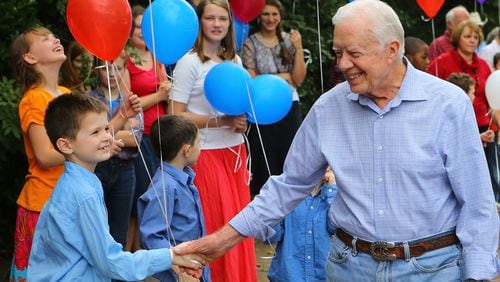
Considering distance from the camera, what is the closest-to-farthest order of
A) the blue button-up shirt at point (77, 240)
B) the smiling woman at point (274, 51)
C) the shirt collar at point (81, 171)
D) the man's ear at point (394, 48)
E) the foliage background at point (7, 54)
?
the man's ear at point (394, 48) < the blue button-up shirt at point (77, 240) < the shirt collar at point (81, 171) < the foliage background at point (7, 54) < the smiling woman at point (274, 51)

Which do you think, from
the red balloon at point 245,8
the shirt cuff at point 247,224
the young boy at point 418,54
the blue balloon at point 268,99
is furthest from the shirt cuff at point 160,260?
the young boy at point 418,54

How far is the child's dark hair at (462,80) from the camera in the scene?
28.4ft

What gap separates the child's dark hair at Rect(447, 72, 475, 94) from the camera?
865cm

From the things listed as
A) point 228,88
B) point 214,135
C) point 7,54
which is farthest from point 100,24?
point 7,54

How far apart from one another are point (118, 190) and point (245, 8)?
1.74m

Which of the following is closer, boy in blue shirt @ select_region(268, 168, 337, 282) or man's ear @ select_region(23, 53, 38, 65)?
boy in blue shirt @ select_region(268, 168, 337, 282)

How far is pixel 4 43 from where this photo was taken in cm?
710

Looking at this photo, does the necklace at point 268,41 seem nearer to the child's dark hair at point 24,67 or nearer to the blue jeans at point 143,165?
the blue jeans at point 143,165

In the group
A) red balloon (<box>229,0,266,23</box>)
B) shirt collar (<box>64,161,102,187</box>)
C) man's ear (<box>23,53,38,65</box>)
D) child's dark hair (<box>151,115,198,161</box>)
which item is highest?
red balloon (<box>229,0,266,23</box>)

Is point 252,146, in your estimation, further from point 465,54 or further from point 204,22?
point 204,22

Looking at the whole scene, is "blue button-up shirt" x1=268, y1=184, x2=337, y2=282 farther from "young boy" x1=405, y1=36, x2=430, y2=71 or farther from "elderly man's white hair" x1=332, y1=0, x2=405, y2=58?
"young boy" x1=405, y1=36, x2=430, y2=71

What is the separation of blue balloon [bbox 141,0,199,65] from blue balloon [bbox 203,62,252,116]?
29cm

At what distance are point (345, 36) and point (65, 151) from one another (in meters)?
1.34

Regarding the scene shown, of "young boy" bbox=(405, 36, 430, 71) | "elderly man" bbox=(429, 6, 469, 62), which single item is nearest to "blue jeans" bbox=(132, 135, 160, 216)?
"young boy" bbox=(405, 36, 430, 71)
